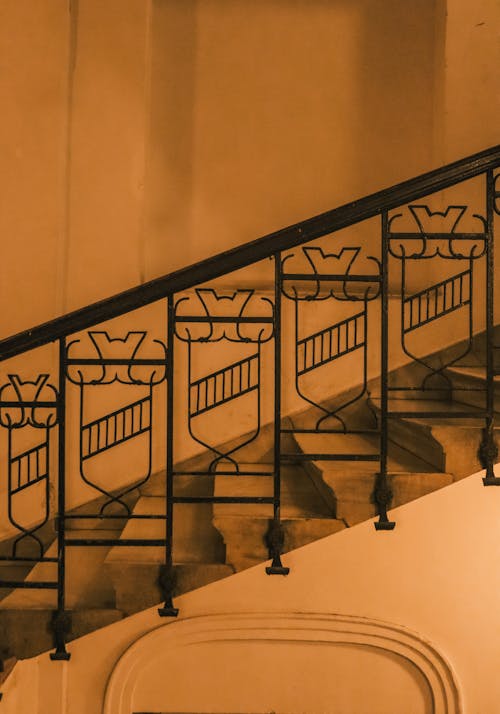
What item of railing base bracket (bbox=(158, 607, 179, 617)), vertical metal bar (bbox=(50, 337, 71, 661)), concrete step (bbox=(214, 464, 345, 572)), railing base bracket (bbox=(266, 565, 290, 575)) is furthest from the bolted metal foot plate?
railing base bracket (bbox=(266, 565, 290, 575))

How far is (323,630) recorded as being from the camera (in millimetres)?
2658

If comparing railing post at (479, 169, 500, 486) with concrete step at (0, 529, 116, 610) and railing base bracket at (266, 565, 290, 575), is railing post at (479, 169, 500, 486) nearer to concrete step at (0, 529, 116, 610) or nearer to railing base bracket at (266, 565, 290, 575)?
railing base bracket at (266, 565, 290, 575)

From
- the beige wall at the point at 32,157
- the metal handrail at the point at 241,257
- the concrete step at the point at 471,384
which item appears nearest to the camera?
the metal handrail at the point at 241,257

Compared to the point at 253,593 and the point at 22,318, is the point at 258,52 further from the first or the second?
the point at 253,593

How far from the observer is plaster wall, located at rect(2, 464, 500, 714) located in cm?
252

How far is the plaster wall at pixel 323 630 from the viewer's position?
2.52 meters

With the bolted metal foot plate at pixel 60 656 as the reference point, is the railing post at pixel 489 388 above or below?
above

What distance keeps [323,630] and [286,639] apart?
0.49 ft

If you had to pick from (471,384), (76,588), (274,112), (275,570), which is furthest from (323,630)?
(274,112)

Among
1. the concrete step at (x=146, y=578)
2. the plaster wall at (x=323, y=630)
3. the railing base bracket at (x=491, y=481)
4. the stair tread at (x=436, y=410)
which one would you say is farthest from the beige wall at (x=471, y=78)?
the concrete step at (x=146, y=578)

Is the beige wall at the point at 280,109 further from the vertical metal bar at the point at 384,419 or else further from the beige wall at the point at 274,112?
the vertical metal bar at the point at 384,419

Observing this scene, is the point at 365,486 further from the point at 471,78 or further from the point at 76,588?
the point at 471,78

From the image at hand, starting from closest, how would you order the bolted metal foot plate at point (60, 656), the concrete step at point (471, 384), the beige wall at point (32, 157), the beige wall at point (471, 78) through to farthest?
the bolted metal foot plate at point (60, 656) < the concrete step at point (471, 384) < the beige wall at point (32, 157) < the beige wall at point (471, 78)

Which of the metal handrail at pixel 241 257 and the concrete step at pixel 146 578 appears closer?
the metal handrail at pixel 241 257
